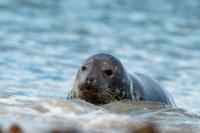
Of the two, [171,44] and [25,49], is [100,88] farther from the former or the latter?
[171,44]

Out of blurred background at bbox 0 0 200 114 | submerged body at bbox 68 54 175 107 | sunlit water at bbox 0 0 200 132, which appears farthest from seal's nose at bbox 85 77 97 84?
blurred background at bbox 0 0 200 114

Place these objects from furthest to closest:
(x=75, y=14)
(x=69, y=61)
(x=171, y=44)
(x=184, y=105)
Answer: (x=75, y=14)
(x=171, y=44)
(x=69, y=61)
(x=184, y=105)

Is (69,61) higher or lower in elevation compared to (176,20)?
lower

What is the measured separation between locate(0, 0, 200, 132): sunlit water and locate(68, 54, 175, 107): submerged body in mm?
224

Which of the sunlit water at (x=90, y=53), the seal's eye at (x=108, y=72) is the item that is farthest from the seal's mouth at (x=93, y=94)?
the seal's eye at (x=108, y=72)

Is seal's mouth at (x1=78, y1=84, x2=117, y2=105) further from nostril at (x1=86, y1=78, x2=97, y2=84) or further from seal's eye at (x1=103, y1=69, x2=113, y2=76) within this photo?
seal's eye at (x1=103, y1=69, x2=113, y2=76)

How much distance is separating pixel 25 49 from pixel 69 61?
1171mm

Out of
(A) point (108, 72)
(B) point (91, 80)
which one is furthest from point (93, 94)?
(A) point (108, 72)

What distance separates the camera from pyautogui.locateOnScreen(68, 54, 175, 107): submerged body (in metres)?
9.43

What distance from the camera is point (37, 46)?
56.1ft

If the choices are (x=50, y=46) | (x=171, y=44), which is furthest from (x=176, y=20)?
(x=50, y=46)

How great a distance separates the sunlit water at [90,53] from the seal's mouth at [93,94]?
15 centimetres

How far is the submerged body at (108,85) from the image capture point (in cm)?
943

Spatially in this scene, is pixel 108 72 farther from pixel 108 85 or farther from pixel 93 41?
pixel 93 41
